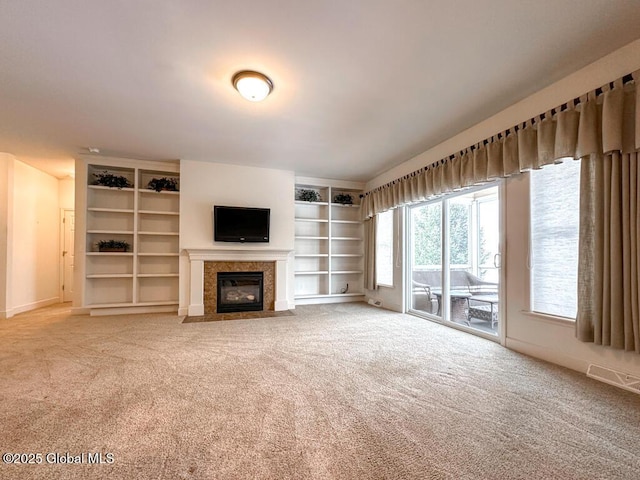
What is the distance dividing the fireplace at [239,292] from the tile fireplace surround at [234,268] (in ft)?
0.34

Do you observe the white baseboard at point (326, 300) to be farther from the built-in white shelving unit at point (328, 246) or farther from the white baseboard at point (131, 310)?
the white baseboard at point (131, 310)

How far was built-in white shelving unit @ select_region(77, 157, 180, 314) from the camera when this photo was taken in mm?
4664

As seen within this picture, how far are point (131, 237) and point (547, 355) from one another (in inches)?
244

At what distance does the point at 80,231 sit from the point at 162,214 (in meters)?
1.22

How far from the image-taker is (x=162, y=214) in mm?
5012

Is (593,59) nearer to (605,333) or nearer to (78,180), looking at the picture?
(605,333)

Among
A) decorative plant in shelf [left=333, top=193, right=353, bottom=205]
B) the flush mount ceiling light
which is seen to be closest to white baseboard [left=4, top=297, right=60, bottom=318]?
the flush mount ceiling light

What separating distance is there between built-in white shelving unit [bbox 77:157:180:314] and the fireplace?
0.85 meters

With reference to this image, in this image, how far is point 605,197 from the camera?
2164 millimetres

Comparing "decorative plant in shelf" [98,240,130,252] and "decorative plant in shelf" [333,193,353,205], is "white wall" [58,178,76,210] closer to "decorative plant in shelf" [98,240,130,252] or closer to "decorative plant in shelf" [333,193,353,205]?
"decorative plant in shelf" [98,240,130,252]

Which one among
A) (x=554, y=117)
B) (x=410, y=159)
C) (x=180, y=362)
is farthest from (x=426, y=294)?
(x=180, y=362)

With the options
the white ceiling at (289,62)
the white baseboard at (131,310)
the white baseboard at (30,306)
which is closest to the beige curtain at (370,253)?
the white ceiling at (289,62)

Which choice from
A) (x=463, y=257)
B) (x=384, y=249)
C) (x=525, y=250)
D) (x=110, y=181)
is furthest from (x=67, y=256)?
(x=525, y=250)

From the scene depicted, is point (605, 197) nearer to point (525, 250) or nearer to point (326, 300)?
point (525, 250)
